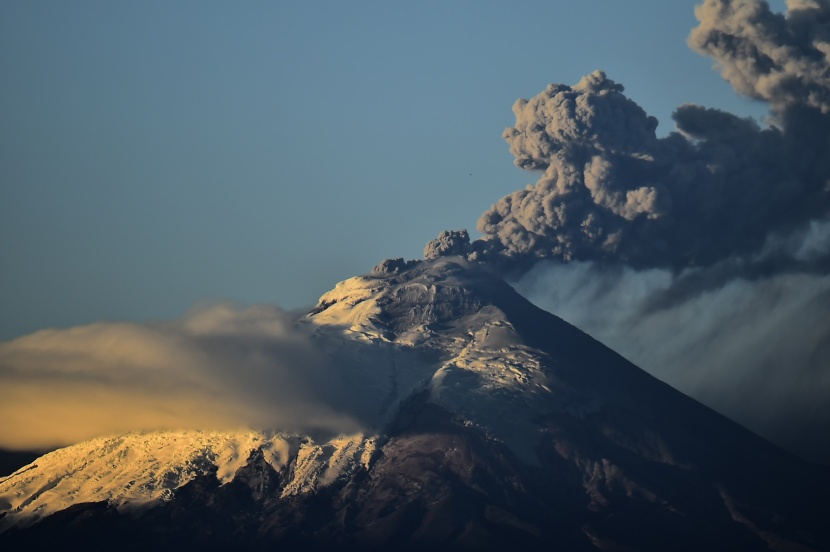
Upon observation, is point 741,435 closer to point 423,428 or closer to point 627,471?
point 627,471

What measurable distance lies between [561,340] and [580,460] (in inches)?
839

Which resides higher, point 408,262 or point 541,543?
point 408,262

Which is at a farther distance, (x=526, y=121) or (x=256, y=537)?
(x=526, y=121)

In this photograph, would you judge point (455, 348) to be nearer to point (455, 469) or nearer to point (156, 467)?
point (455, 469)

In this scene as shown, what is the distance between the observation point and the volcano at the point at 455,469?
6462 inches

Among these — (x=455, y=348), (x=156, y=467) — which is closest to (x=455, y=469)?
(x=455, y=348)

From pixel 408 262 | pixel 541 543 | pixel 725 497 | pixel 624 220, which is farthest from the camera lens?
pixel 408 262

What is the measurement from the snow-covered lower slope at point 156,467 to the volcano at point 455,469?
0.17 meters

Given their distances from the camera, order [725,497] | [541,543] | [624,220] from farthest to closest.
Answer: [624,220] < [725,497] < [541,543]

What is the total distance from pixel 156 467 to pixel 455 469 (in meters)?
25.6

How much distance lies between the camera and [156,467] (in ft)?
569

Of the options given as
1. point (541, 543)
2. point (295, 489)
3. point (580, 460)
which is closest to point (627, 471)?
point (580, 460)

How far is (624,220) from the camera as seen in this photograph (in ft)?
609

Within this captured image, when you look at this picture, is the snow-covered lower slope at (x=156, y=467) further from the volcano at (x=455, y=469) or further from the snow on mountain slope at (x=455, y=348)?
the snow on mountain slope at (x=455, y=348)
